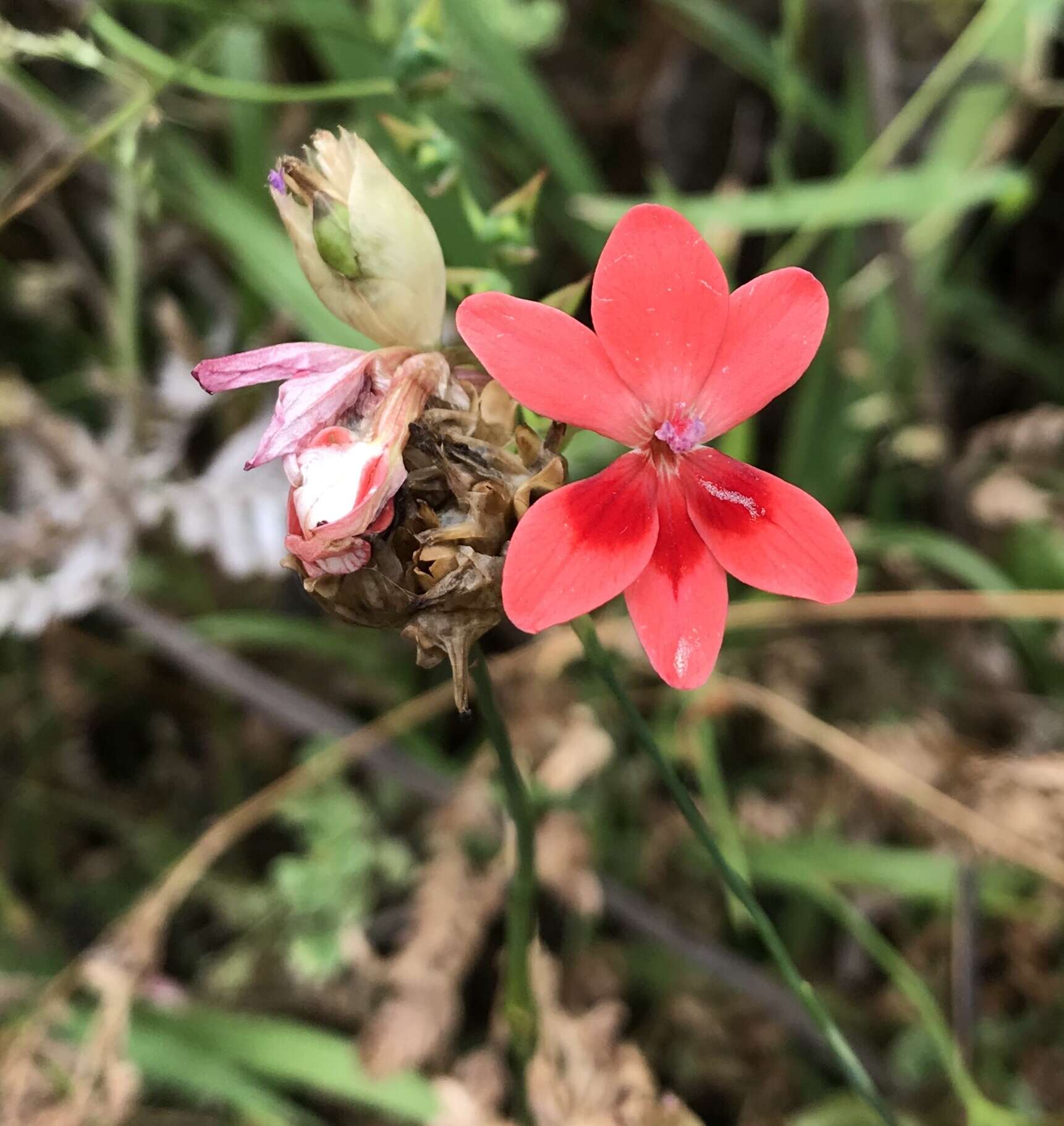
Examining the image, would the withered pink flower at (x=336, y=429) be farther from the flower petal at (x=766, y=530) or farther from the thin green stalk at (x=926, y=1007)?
the thin green stalk at (x=926, y=1007)

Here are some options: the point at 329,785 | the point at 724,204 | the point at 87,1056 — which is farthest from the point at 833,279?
the point at 87,1056

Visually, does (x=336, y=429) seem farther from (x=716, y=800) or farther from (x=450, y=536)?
(x=716, y=800)

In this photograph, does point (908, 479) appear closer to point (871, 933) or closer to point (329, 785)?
point (871, 933)

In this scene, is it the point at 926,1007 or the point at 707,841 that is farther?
the point at 926,1007

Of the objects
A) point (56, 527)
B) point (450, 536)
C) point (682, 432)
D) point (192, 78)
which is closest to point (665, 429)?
point (682, 432)

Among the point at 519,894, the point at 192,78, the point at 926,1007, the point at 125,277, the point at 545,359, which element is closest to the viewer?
the point at 545,359

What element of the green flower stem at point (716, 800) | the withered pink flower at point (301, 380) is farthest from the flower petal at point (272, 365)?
the green flower stem at point (716, 800)

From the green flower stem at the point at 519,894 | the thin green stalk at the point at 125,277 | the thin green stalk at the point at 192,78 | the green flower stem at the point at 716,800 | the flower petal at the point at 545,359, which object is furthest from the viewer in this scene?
the thin green stalk at the point at 125,277
